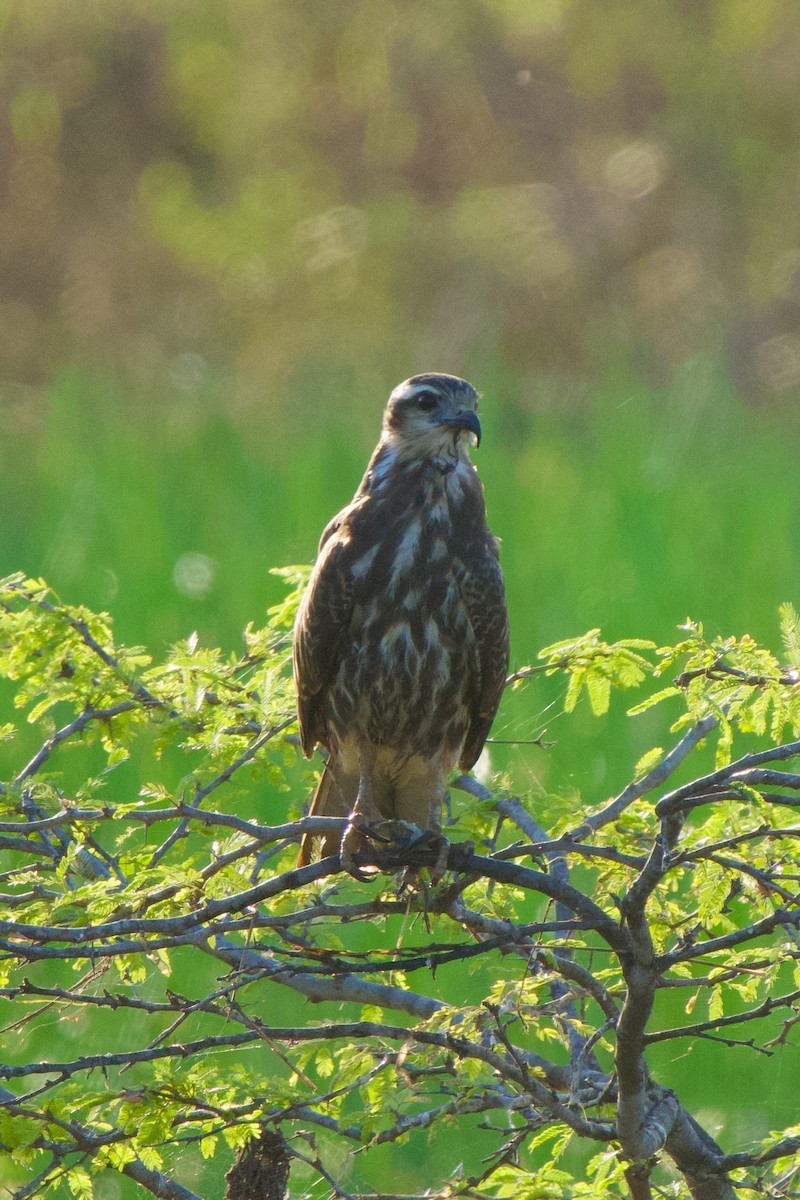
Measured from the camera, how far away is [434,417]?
103 inches

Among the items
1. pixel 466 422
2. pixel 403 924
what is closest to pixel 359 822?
pixel 403 924

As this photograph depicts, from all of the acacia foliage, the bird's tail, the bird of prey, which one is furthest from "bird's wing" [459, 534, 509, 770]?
the bird's tail

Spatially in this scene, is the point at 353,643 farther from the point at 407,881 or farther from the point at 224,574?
the point at 224,574

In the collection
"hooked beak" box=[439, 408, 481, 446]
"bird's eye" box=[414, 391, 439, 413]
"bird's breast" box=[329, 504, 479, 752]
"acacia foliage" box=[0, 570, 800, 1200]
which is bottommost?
"acacia foliage" box=[0, 570, 800, 1200]

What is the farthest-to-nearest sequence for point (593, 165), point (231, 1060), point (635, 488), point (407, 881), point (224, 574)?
point (593, 165), point (635, 488), point (224, 574), point (231, 1060), point (407, 881)

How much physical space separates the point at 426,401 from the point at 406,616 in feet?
1.29

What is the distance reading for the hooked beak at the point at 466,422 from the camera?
256 cm

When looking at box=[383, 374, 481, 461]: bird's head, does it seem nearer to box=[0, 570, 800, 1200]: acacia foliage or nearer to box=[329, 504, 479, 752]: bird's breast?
box=[329, 504, 479, 752]: bird's breast

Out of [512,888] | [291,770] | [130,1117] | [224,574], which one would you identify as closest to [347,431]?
[224,574]

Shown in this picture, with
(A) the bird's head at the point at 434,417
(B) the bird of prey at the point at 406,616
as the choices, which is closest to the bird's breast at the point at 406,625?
(B) the bird of prey at the point at 406,616

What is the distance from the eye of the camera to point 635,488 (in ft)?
14.1

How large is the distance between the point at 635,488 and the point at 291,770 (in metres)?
1.38

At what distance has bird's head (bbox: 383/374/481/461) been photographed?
2602 mm

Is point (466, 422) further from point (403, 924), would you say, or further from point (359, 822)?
point (403, 924)
